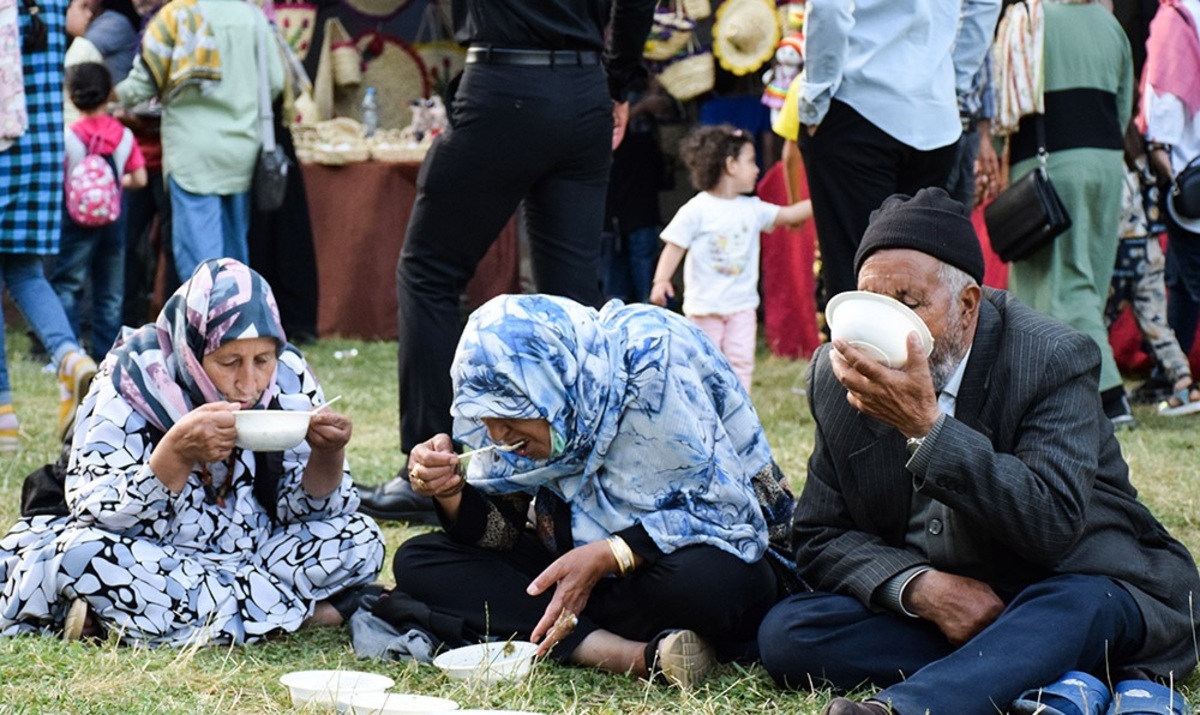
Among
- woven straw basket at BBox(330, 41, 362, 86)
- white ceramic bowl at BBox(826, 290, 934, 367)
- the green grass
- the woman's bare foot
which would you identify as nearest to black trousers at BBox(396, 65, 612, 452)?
the green grass

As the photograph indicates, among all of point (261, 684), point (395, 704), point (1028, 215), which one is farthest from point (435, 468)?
point (1028, 215)

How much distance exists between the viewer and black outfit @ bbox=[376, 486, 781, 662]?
316 cm

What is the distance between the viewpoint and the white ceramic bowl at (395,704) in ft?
8.77

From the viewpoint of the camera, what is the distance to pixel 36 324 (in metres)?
6.11

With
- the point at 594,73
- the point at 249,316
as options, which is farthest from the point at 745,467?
the point at 594,73

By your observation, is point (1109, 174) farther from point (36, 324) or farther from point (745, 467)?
point (36, 324)

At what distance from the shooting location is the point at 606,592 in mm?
3270

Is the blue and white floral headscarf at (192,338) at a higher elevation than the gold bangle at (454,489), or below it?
higher

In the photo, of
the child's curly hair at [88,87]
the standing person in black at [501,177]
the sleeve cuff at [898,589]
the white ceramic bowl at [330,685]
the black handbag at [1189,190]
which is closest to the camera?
the white ceramic bowl at [330,685]

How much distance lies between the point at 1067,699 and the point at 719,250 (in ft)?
13.9

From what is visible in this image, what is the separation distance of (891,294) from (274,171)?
547 centimetres

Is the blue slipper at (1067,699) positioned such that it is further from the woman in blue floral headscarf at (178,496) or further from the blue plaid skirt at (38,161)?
the blue plaid skirt at (38,161)

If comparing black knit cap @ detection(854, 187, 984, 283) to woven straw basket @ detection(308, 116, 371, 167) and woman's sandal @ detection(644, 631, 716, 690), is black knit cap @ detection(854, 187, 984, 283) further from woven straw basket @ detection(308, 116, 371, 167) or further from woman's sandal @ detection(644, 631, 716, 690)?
woven straw basket @ detection(308, 116, 371, 167)

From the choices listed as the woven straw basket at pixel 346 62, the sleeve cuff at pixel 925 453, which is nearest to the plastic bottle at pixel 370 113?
the woven straw basket at pixel 346 62
